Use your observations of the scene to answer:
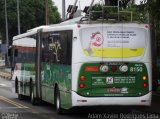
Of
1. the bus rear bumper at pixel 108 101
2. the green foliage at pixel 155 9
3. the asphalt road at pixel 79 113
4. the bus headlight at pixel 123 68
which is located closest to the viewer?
the bus rear bumper at pixel 108 101

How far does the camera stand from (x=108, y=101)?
17016 mm

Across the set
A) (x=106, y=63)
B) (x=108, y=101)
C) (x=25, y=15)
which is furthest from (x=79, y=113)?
(x=25, y=15)

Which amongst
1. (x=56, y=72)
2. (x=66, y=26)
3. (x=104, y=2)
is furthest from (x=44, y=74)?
(x=104, y=2)

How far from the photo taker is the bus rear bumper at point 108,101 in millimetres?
16938

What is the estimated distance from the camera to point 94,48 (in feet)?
56.2

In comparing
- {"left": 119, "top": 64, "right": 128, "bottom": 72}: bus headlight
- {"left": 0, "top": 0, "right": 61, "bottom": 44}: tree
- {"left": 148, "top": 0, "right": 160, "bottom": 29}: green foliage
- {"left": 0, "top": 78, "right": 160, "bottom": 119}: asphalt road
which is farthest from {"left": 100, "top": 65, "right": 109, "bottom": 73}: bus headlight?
{"left": 0, "top": 0, "right": 61, "bottom": 44}: tree

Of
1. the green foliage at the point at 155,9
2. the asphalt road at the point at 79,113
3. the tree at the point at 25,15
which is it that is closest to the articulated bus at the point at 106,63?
the asphalt road at the point at 79,113

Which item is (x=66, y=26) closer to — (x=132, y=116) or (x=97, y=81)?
(x=97, y=81)

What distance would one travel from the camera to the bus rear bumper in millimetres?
16938

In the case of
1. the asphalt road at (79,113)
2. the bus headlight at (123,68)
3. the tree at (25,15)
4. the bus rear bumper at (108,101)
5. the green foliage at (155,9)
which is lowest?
the asphalt road at (79,113)

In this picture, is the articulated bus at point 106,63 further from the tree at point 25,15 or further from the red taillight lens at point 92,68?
the tree at point 25,15

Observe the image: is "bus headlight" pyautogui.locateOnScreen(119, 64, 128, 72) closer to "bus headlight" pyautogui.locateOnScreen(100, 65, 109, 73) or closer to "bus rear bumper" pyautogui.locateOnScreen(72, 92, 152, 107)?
"bus headlight" pyautogui.locateOnScreen(100, 65, 109, 73)

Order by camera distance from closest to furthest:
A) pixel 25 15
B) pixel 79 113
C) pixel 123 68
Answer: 1. pixel 123 68
2. pixel 79 113
3. pixel 25 15

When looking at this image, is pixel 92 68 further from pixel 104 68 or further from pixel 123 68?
pixel 123 68
